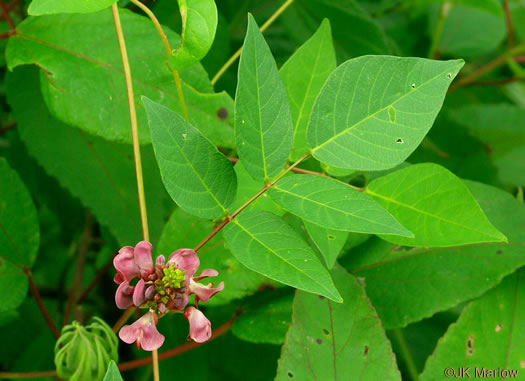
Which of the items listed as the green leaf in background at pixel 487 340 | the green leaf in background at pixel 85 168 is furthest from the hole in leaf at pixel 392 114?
the green leaf in background at pixel 85 168

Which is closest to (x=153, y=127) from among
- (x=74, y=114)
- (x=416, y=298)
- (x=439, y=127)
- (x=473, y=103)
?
(x=74, y=114)

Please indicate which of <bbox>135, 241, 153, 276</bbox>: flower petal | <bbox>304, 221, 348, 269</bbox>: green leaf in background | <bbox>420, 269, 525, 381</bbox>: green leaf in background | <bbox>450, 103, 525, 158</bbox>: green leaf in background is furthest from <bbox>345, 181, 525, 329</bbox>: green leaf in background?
<bbox>450, 103, 525, 158</bbox>: green leaf in background

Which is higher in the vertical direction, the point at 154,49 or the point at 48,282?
the point at 154,49

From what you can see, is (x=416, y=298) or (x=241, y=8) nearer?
(x=416, y=298)

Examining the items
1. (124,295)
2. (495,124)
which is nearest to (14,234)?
(124,295)

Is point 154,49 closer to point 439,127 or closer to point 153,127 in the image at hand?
point 153,127

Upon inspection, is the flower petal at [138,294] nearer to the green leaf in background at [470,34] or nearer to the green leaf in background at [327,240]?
the green leaf in background at [327,240]

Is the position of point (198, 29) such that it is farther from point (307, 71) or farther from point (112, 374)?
point (112, 374)
